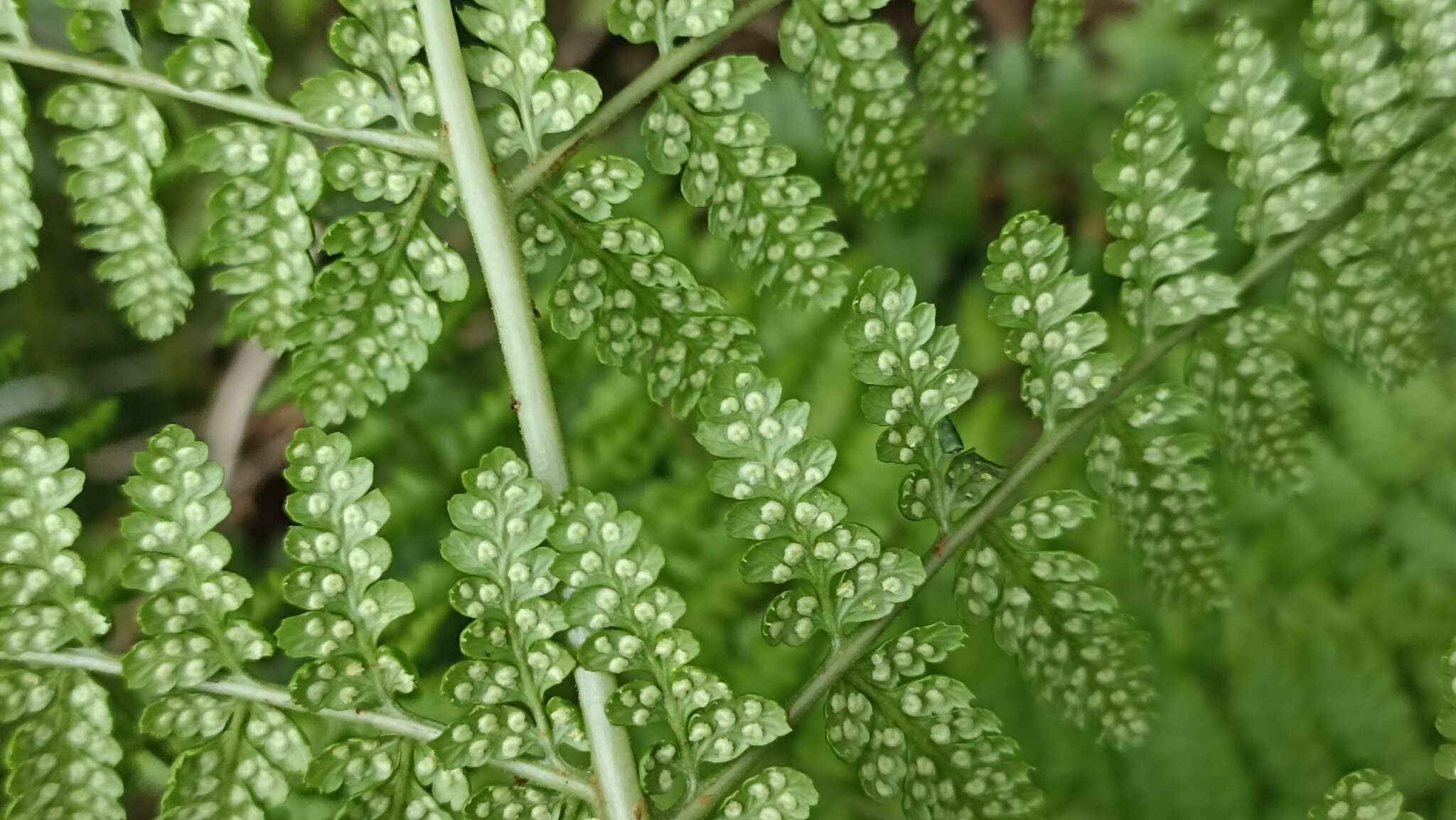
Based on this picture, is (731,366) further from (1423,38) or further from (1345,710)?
(1345,710)

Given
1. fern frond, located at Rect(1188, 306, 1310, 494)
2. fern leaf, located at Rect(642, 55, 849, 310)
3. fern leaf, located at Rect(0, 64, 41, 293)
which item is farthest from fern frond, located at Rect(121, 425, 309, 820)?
fern frond, located at Rect(1188, 306, 1310, 494)

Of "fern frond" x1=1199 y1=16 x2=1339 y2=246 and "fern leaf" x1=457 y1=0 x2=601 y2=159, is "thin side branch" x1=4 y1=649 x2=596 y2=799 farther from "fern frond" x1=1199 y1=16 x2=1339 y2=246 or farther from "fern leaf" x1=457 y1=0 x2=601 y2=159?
"fern frond" x1=1199 y1=16 x2=1339 y2=246

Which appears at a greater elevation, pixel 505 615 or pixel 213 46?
pixel 213 46

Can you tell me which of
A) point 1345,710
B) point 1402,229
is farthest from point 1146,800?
point 1402,229

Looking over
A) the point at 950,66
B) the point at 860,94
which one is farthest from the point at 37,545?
the point at 950,66

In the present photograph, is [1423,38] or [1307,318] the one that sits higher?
[1423,38]

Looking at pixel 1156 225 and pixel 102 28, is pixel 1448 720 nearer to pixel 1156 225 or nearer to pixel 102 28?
pixel 1156 225
